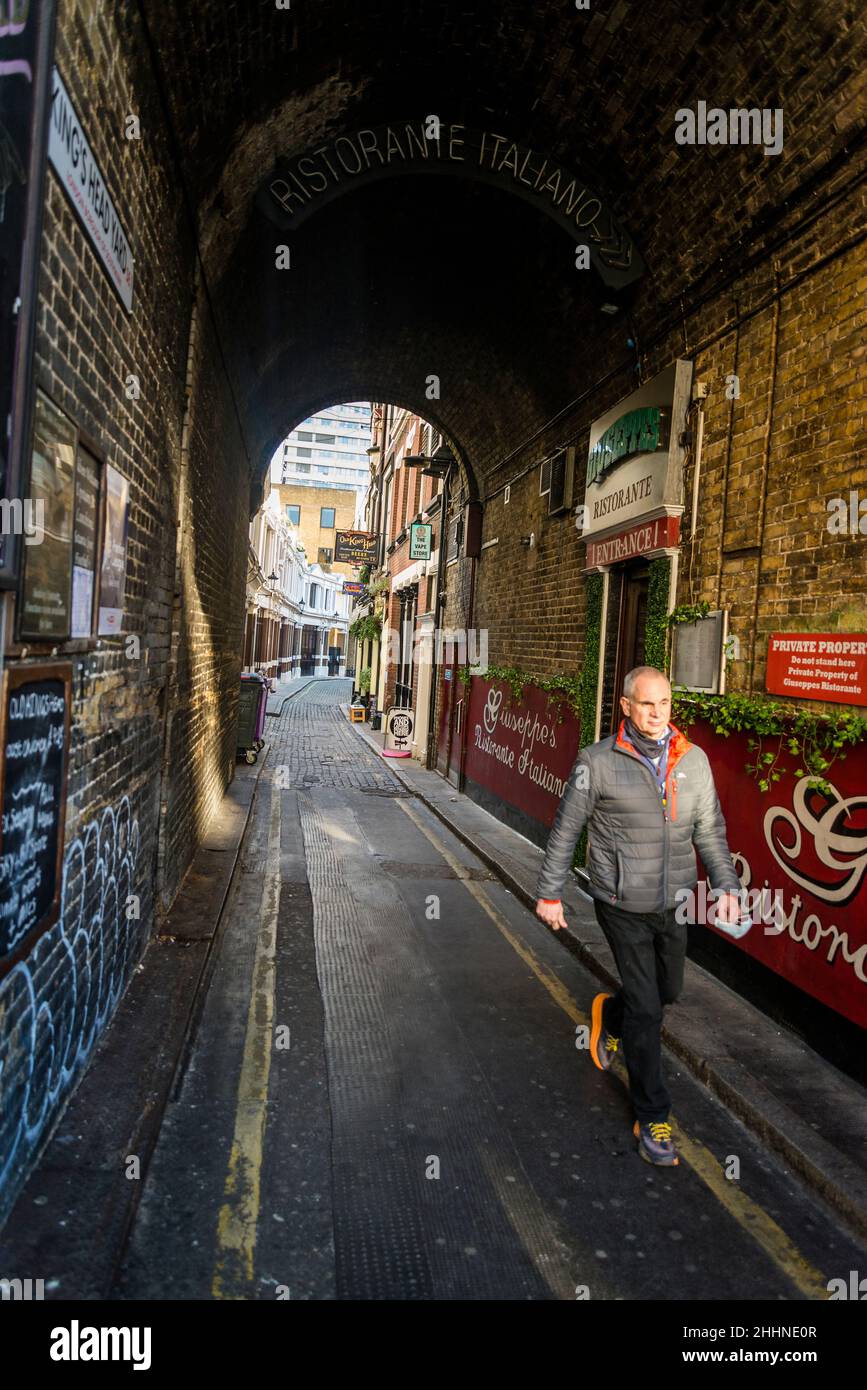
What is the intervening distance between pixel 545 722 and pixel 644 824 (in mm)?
6165

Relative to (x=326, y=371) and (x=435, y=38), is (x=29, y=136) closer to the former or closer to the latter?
(x=435, y=38)

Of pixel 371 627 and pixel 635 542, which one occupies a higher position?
pixel 635 542

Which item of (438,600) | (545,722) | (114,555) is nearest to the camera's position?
(114,555)

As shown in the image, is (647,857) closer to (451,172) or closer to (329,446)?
(451,172)

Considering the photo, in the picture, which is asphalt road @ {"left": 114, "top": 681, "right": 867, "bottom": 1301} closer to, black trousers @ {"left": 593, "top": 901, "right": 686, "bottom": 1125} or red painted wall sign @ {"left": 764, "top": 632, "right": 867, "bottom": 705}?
black trousers @ {"left": 593, "top": 901, "right": 686, "bottom": 1125}

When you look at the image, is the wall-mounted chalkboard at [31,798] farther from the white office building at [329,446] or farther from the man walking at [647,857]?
the white office building at [329,446]

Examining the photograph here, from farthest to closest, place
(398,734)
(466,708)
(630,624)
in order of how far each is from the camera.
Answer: (398,734)
(466,708)
(630,624)

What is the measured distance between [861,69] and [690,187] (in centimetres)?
174

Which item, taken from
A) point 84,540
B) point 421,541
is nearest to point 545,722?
point 84,540

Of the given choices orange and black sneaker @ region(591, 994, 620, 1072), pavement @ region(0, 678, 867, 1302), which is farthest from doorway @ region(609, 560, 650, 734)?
orange and black sneaker @ region(591, 994, 620, 1072)

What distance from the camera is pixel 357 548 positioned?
30.3 meters

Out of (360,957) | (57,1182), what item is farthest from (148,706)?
(57,1182)

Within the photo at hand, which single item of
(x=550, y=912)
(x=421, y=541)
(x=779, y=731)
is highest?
(x=421, y=541)

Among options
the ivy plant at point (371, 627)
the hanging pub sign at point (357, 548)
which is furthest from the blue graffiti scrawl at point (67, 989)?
the hanging pub sign at point (357, 548)
